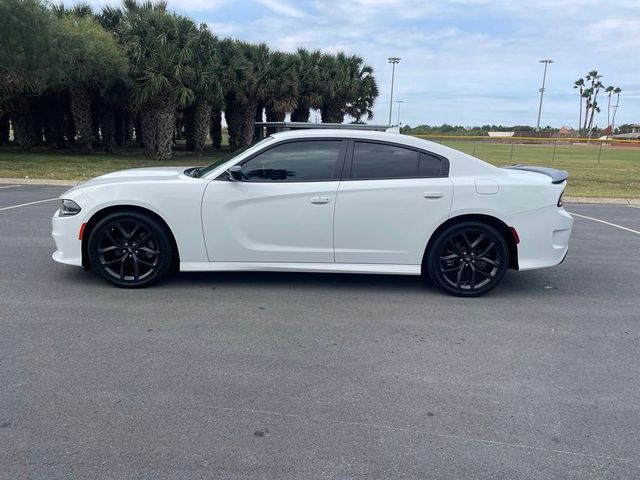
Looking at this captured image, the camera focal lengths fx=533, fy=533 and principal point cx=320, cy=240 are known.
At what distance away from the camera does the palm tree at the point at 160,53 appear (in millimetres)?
21719

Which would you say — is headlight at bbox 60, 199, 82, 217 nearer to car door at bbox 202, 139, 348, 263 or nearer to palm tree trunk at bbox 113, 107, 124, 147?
Result: car door at bbox 202, 139, 348, 263

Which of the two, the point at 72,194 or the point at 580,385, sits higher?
the point at 72,194

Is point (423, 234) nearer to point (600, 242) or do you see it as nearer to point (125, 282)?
point (125, 282)


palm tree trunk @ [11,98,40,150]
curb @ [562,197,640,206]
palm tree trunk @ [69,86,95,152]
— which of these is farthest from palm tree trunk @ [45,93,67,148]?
curb @ [562,197,640,206]

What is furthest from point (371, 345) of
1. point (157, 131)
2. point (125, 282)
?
point (157, 131)

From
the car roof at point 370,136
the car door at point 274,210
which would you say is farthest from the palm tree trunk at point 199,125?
the car door at point 274,210

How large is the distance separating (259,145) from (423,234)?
1.87 metres

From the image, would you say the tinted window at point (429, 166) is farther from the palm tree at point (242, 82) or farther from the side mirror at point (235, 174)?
the palm tree at point (242, 82)

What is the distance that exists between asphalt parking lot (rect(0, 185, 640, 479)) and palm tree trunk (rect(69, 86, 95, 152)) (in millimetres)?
21534

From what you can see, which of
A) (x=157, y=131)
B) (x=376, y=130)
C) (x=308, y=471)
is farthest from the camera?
(x=157, y=131)

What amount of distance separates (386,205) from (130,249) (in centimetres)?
255

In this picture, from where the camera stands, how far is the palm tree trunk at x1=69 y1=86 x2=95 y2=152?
2466 centimetres

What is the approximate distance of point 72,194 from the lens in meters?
5.23

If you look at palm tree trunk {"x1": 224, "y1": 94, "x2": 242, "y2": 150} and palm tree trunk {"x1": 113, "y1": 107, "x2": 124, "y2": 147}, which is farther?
palm tree trunk {"x1": 113, "y1": 107, "x2": 124, "y2": 147}
